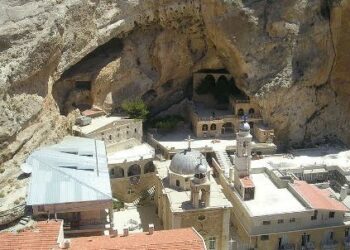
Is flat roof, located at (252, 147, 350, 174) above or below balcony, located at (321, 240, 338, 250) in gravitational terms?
above

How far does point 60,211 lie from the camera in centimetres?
2814

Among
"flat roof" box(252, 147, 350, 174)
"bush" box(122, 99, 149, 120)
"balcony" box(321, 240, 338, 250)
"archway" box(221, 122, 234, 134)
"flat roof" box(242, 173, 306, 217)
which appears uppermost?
"bush" box(122, 99, 149, 120)

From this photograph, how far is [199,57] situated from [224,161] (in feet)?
36.3

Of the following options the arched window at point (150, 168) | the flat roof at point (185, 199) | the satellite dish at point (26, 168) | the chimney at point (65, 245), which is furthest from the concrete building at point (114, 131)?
the chimney at point (65, 245)

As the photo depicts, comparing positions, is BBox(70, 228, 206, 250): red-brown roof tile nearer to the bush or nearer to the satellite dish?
the satellite dish

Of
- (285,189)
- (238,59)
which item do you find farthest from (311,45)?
(285,189)

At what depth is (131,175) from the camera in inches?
1491

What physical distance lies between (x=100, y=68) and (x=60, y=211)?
639 inches

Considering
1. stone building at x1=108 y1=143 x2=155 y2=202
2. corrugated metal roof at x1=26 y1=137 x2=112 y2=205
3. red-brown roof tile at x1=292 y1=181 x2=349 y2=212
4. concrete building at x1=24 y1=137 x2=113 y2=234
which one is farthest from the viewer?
stone building at x1=108 y1=143 x2=155 y2=202

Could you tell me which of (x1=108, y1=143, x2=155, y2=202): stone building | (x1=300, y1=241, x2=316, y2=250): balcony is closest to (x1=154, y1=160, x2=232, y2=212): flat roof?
(x1=108, y1=143, x2=155, y2=202): stone building

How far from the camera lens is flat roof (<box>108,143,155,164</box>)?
37.8 m

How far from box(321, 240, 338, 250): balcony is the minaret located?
6.63 metres

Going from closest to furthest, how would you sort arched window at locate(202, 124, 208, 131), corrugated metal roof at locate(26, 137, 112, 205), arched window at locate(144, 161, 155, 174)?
corrugated metal roof at locate(26, 137, 112, 205) < arched window at locate(144, 161, 155, 174) < arched window at locate(202, 124, 208, 131)

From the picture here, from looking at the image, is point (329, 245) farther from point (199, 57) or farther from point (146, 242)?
point (199, 57)
